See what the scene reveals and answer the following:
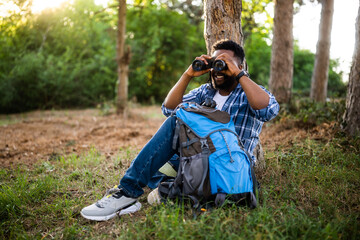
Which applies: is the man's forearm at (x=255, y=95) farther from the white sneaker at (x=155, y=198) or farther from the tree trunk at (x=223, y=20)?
the white sneaker at (x=155, y=198)

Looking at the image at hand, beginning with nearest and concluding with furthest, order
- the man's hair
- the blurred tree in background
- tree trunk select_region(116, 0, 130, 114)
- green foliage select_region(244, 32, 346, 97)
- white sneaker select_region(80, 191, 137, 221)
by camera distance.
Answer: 1. white sneaker select_region(80, 191, 137, 221)
2. the man's hair
3. tree trunk select_region(116, 0, 130, 114)
4. the blurred tree in background
5. green foliage select_region(244, 32, 346, 97)

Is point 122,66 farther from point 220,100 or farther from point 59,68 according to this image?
point 220,100

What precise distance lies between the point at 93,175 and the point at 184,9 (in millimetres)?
10595

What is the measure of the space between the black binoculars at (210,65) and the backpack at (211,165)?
0.46 meters

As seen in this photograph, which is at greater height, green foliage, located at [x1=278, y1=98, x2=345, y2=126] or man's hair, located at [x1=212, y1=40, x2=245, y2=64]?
man's hair, located at [x1=212, y1=40, x2=245, y2=64]

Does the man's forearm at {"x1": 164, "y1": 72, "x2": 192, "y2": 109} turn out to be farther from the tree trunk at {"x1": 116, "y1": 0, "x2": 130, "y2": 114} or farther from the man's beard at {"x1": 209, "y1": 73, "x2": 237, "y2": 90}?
the tree trunk at {"x1": 116, "y1": 0, "x2": 130, "y2": 114}

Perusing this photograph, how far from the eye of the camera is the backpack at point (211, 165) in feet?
6.61

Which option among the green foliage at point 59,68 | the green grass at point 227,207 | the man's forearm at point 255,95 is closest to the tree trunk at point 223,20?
the man's forearm at point 255,95

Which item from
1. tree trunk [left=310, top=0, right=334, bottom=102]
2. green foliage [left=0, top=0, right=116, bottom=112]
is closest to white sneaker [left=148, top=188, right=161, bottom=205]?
tree trunk [left=310, top=0, right=334, bottom=102]

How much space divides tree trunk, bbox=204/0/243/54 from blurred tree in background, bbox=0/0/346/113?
4571mm

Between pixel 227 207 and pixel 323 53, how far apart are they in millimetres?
6361

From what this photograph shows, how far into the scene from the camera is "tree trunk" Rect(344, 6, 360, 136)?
350 centimetres

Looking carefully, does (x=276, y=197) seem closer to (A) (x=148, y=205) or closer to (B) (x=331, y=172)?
(B) (x=331, y=172)

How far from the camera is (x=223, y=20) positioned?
2.90 metres
